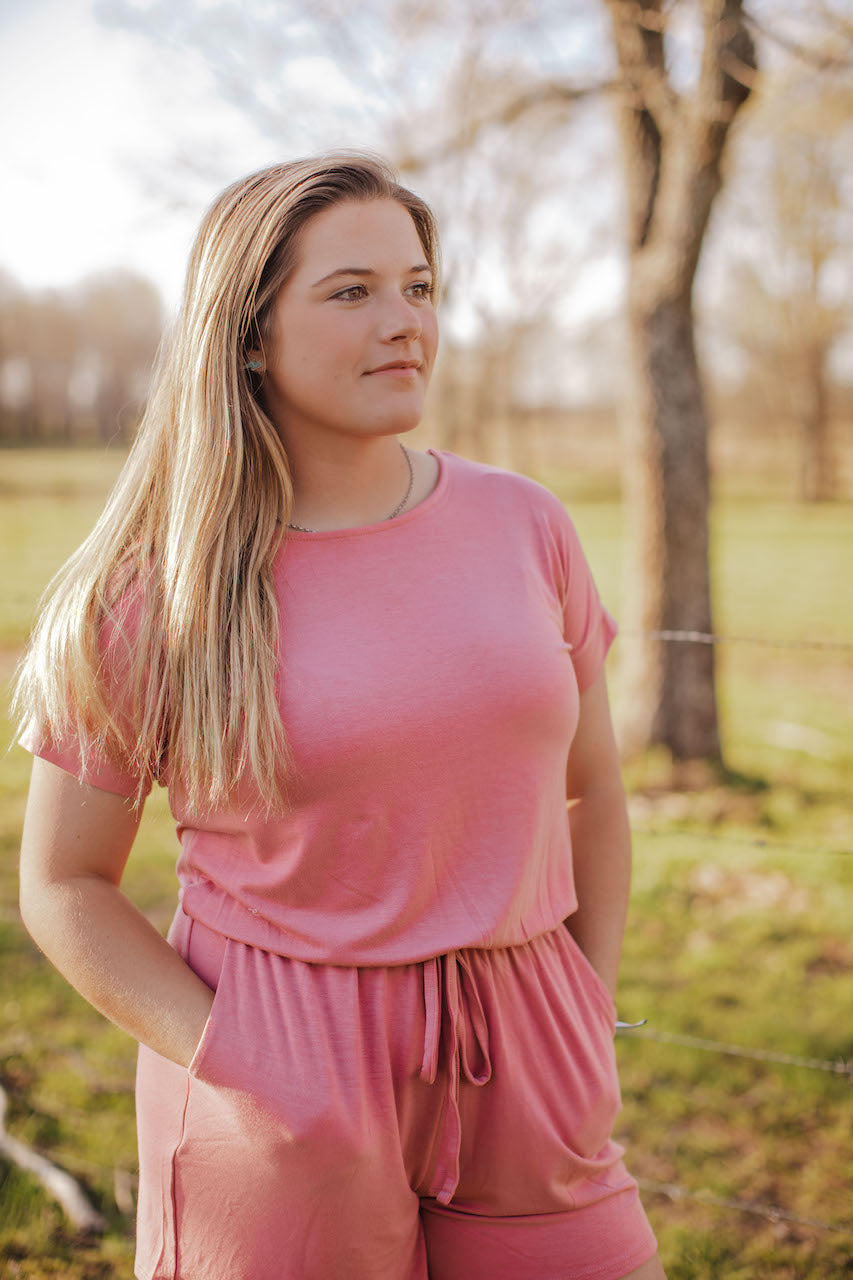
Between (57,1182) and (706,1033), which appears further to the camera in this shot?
(706,1033)

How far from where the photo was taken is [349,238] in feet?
4.54

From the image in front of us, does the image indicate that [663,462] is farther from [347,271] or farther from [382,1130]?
[382,1130]

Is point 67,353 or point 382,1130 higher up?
point 67,353

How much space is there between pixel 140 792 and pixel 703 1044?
66.5 inches

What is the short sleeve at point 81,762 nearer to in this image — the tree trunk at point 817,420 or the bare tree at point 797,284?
the bare tree at point 797,284

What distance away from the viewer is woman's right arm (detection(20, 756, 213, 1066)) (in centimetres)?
134

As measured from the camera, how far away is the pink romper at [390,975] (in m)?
1.27

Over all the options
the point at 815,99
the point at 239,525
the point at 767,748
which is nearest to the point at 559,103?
the point at 815,99

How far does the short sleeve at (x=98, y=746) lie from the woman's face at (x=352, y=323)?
0.39 metres

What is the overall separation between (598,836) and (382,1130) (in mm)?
585

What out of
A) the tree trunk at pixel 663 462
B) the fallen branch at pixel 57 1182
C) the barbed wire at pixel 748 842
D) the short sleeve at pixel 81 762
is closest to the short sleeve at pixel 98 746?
the short sleeve at pixel 81 762

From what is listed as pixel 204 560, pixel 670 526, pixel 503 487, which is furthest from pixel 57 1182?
pixel 670 526

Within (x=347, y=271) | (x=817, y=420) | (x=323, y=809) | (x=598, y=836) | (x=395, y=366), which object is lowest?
(x=598, y=836)

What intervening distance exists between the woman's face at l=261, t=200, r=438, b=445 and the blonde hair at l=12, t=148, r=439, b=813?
32 millimetres
